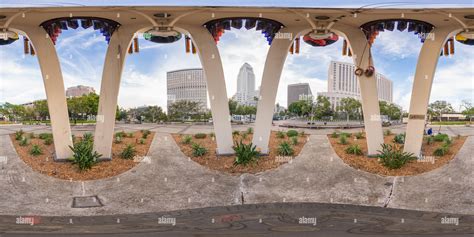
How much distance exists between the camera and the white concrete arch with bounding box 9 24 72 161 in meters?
10.3

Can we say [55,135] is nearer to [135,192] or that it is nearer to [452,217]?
[135,192]

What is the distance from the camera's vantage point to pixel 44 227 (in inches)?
236

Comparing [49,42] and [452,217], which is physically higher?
[49,42]

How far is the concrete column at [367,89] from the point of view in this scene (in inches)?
435

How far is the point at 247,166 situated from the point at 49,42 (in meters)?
8.13

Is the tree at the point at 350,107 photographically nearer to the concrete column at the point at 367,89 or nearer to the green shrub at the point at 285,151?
the concrete column at the point at 367,89

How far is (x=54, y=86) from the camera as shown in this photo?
1057cm

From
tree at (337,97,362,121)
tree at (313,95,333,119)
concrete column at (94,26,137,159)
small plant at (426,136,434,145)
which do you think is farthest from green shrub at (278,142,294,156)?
tree at (313,95,333,119)

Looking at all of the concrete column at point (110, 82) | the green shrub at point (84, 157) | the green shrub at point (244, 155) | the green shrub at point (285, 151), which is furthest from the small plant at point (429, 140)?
the green shrub at point (84, 157)

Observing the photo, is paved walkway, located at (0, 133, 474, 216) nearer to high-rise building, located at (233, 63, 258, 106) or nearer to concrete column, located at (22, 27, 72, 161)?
concrete column, located at (22, 27, 72, 161)

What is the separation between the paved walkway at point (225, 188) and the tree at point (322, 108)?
64.0 feet

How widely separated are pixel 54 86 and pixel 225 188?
7140 mm

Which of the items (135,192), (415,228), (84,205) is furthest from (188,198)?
(415,228)

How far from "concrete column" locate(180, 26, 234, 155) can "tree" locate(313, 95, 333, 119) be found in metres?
20.9
